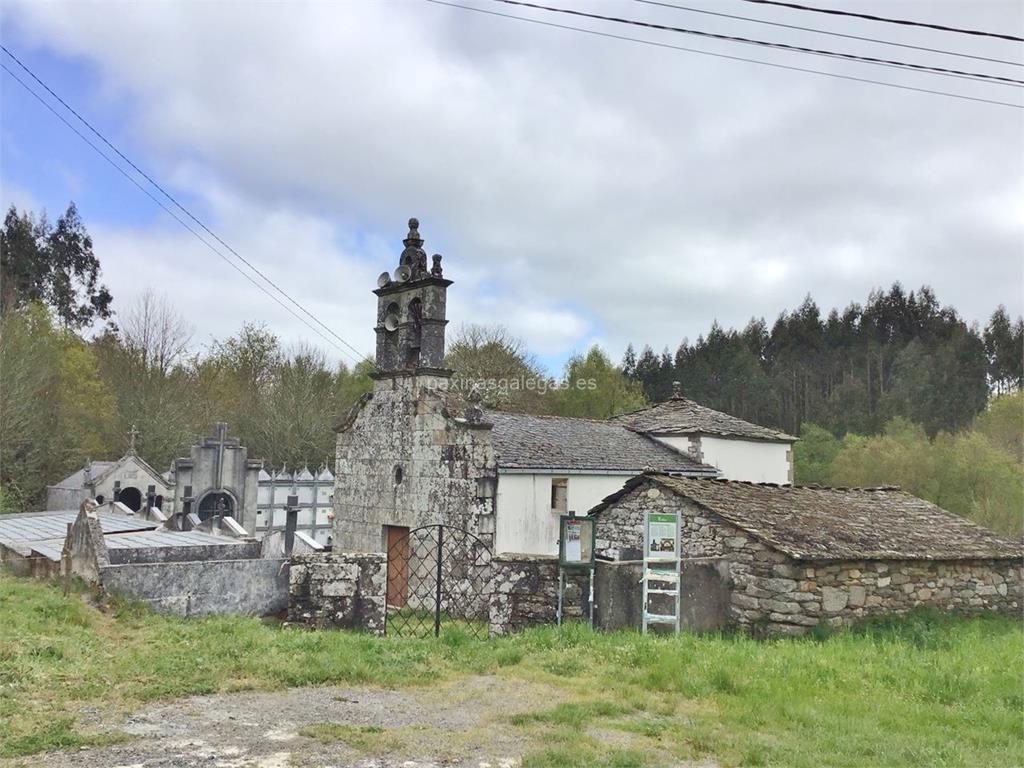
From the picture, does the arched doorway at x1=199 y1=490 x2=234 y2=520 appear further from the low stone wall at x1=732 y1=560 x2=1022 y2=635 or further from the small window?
the low stone wall at x1=732 y1=560 x2=1022 y2=635

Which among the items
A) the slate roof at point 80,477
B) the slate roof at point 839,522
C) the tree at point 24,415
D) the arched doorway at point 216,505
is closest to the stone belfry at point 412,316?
the slate roof at point 839,522

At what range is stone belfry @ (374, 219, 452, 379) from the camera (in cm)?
1728

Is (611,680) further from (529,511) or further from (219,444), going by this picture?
(219,444)

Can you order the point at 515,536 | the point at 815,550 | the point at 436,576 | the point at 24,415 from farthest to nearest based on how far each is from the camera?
1. the point at 24,415
2. the point at 515,536
3. the point at 436,576
4. the point at 815,550

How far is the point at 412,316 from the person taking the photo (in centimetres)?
1769

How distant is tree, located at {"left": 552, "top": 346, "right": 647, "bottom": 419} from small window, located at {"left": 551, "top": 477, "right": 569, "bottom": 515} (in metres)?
26.0

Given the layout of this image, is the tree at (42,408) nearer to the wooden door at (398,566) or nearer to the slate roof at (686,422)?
the wooden door at (398,566)

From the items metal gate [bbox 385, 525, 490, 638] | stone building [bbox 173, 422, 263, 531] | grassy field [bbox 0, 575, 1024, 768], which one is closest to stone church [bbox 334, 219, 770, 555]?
metal gate [bbox 385, 525, 490, 638]

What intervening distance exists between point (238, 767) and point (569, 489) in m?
13.8

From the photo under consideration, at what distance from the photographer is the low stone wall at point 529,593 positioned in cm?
1055

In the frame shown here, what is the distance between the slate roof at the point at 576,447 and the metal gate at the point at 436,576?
1.98 meters

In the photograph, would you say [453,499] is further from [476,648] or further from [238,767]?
[238,767]

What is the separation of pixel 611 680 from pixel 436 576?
856 centimetres

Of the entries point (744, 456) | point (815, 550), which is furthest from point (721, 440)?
point (815, 550)
